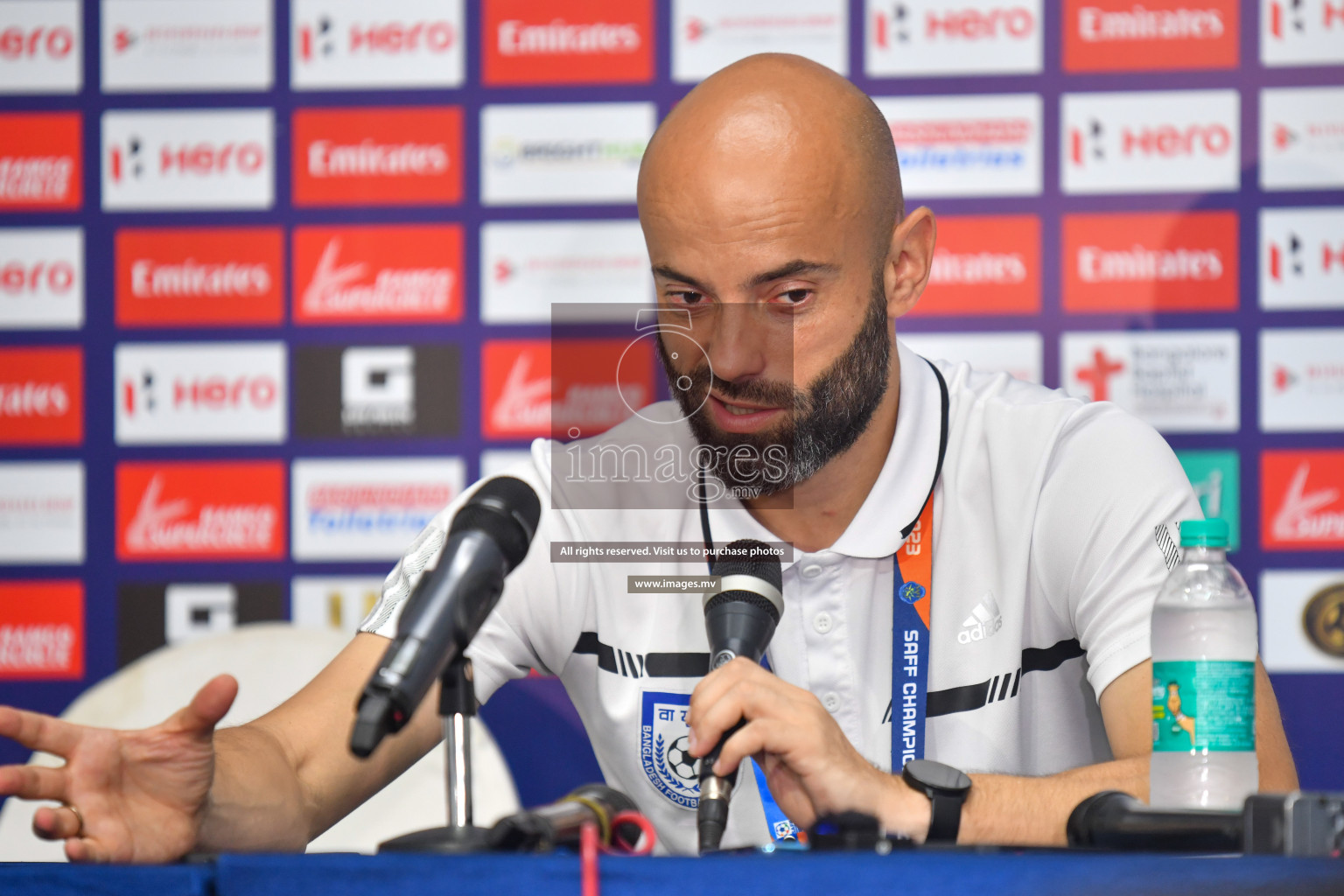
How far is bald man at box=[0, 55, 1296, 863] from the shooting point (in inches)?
50.8

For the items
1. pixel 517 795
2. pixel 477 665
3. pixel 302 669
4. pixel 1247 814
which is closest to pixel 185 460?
pixel 302 669

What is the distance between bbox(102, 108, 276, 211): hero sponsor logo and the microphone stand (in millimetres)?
2109

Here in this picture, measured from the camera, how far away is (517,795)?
2496mm

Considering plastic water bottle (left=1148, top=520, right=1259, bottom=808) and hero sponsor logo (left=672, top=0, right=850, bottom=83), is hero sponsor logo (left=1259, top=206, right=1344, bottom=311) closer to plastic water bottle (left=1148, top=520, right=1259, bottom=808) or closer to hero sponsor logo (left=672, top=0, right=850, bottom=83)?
hero sponsor logo (left=672, top=0, right=850, bottom=83)

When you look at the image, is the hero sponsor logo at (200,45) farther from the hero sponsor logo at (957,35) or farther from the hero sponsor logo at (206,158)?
the hero sponsor logo at (957,35)

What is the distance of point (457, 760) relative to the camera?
0.77 metres

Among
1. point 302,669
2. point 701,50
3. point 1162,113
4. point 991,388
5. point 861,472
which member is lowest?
point 302,669

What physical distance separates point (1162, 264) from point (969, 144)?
47cm

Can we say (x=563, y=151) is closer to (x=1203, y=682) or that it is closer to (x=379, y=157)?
(x=379, y=157)

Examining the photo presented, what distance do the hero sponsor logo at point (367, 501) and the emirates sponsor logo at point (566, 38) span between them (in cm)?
91

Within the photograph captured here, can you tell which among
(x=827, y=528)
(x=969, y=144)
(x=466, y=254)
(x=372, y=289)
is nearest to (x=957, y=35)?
(x=969, y=144)

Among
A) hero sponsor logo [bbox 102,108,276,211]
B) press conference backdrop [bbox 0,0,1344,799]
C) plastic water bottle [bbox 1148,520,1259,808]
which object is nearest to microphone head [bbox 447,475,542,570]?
plastic water bottle [bbox 1148,520,1259,808]

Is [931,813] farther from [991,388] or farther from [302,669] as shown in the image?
[302,669]

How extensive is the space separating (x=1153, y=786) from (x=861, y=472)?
0.55 meters
